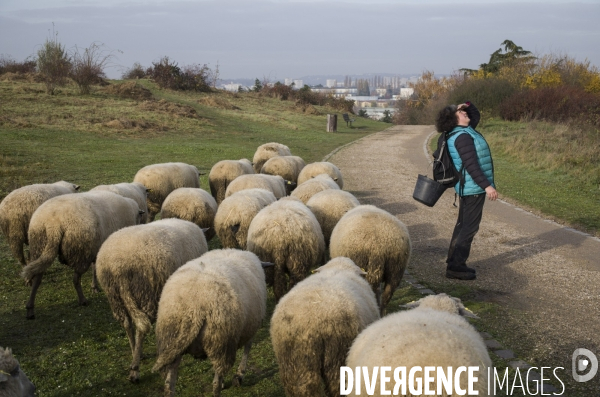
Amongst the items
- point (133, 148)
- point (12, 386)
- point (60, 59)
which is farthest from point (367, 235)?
point (60, 59)

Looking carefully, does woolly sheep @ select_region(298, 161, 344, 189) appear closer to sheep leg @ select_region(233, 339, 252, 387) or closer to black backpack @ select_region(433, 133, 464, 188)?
black backpack @ select_region(433, 133, 464, 188)

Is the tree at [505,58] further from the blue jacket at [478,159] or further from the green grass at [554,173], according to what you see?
the blue jacket at [478,159]

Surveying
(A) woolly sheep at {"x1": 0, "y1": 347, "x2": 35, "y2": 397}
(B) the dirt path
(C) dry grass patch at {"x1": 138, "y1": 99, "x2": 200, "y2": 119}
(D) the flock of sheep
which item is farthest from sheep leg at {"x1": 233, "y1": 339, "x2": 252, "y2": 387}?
(C) dry grass patch at {"x1": 138, "y1": 99, "x2": 200, "y2": 119}

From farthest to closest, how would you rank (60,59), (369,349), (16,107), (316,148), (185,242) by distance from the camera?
(60,59), (16,107), (316,148), (185,242), (369,349)

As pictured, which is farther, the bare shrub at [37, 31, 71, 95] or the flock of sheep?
the bare shrub at [37, 31, 71, 95]

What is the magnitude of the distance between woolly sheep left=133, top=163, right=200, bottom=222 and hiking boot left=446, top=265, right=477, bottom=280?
6246 mm

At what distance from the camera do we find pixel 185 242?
6.23 meters

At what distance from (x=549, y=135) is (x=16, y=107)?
89.1ft

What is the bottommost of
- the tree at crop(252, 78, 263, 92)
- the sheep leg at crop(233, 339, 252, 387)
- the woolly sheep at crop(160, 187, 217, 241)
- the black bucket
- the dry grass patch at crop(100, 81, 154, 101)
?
the sheep leg at crop(233, 339, 252, 387)

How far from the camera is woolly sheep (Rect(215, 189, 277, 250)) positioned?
26.0ft

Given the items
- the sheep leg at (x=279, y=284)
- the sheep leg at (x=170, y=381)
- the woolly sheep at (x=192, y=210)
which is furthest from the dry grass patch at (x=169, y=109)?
the sheep leg at (x=170, y=381)

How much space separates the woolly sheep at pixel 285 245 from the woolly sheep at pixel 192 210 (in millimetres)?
2111

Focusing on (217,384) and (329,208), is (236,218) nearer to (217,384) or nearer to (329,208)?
(329,208)

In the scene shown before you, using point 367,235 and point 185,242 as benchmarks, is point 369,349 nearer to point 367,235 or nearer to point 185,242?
point 367,235
